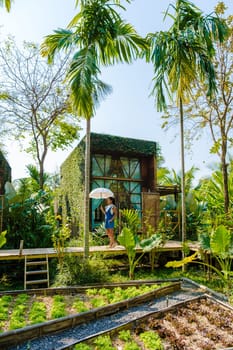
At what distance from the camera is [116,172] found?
12898mm

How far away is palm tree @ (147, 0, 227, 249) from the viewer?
6785 millimetres

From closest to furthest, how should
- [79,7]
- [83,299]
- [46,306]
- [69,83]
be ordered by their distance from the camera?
[46,306]
[83,299]
[69,83]
[79,7]

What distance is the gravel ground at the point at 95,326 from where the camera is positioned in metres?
3.12

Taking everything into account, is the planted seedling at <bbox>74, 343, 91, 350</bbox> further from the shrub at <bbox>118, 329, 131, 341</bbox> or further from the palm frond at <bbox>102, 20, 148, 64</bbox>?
the palm frond at <bbox>102, 20, 148, 64</bbox>

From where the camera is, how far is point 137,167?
13352mm

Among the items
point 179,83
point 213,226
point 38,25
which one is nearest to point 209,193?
point 213,226

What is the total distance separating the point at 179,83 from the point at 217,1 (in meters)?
4.91

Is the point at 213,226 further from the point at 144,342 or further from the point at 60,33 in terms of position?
the point at 60,33

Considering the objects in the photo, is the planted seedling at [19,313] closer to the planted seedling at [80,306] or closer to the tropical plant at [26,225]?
the planted seedling at [80,306]

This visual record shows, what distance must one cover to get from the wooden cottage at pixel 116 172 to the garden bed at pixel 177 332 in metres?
7.79

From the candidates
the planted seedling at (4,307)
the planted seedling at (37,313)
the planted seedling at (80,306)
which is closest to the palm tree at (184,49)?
the planted seedling at (80,306)

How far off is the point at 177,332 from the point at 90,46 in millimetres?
6201

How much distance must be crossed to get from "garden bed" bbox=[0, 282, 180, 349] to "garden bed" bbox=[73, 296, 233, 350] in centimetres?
61

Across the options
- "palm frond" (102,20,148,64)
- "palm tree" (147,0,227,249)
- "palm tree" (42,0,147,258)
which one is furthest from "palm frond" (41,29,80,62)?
"palm tree" (147,0,227,249)
